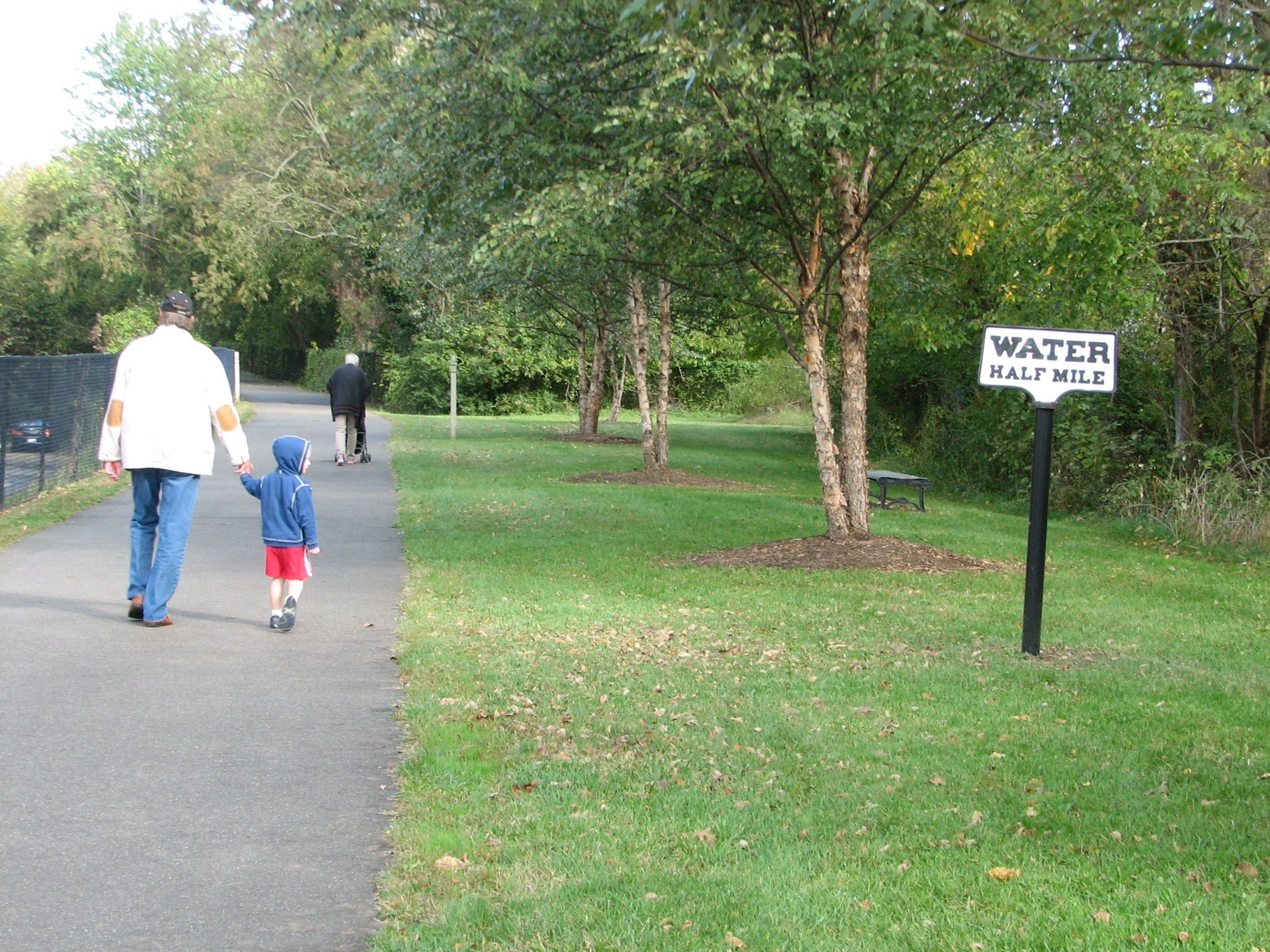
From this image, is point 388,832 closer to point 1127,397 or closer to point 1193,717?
point 1193,717

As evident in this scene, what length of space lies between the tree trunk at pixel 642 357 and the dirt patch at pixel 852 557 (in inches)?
361

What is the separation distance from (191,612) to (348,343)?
1752 inches

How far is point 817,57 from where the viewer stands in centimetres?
1127

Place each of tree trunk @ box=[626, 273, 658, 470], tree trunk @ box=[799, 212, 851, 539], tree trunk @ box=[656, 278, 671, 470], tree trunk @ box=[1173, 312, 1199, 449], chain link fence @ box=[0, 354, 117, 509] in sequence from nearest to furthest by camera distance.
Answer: tree trunk @ box=[799, 212, 851, 539], chain link fence @ box=[0, 354, 117, 509], tree trunk @ box=[1173, 312, 1199, 449], tree trunk @ box=[626, 273, 658, 470], tree trunk @ box=[656, 278, 671, 470]

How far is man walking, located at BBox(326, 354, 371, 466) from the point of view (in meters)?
21.8

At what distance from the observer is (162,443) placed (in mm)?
8344

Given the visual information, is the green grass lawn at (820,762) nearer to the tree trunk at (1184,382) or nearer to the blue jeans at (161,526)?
the blue jeans at (161,526)

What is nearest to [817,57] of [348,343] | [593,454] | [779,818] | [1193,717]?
[1193,717]

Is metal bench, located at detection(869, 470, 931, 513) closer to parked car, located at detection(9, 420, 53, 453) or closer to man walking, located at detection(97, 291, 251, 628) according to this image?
parked car, located at detection(9, 420, 53, 453)

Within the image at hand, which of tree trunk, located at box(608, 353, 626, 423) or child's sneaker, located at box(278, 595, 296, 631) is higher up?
tree trunk, located at box(608, 353, 626, 423)

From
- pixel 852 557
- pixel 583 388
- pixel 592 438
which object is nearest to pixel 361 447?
pixel 592 438

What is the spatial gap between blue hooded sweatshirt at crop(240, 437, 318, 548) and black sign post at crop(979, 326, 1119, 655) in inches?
169

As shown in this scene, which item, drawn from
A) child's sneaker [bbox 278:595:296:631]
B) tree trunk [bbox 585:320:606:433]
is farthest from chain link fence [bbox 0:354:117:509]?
tree trunk [bbox 585:320:606:433]

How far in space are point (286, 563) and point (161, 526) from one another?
793 millimetres
